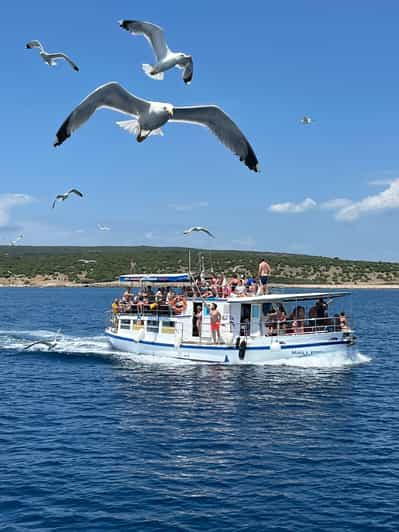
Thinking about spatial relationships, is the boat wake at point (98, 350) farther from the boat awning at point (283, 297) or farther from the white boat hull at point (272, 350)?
the boat awning at point (283, 297)

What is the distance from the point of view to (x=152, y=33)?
17.0m

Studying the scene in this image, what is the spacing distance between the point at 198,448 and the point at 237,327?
16187 mm

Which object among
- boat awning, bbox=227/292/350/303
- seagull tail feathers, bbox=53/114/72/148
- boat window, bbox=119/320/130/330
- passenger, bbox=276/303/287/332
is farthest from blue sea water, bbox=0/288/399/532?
seagull tail feathers, bbox=53/114/72/148

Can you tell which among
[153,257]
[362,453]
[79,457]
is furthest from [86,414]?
[153,257]

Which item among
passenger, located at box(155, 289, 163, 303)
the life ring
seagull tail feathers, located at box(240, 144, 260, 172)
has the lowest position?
the life ring

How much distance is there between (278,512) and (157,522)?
279 centimetres

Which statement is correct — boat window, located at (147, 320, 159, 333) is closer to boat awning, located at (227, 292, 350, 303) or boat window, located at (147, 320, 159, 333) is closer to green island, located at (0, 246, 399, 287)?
boat awning, located at (227, 292, 350, 303)

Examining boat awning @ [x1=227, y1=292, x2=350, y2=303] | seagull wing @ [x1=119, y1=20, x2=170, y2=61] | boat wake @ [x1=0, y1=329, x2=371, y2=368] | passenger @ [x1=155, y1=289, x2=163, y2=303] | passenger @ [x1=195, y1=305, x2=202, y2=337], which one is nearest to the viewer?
seagull wing @ [x1=119, y1=20, x2=170, y2=61]

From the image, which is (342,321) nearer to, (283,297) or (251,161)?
(283,297)

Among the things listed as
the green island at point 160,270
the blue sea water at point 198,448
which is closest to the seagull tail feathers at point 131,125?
the blue sea water at point 198,448

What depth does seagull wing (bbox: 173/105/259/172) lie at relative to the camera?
62.5 feet

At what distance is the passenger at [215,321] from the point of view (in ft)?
117

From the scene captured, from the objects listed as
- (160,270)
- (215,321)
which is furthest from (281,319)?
(160,270)

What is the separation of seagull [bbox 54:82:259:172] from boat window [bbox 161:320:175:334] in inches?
758
